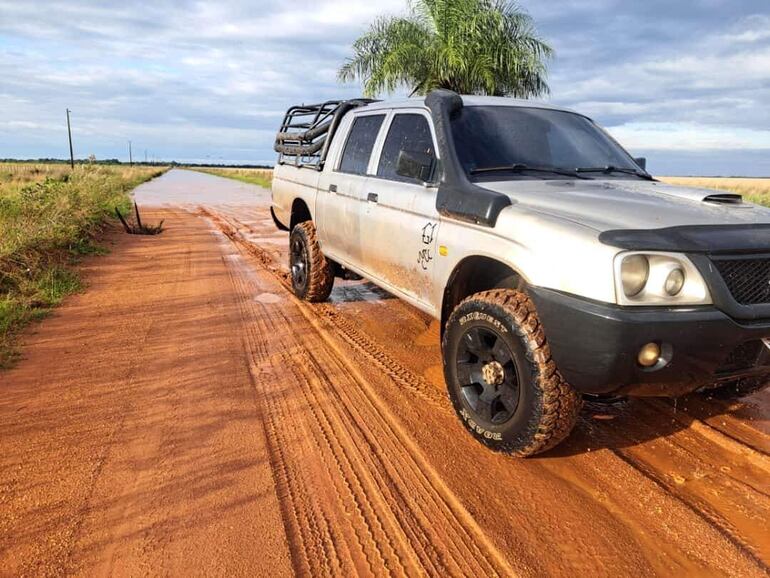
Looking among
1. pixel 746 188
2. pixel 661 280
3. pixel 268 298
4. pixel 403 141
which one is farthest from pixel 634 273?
pixel 746 188

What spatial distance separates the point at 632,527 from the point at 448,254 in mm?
1747

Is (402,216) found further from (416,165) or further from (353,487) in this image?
(353,487)

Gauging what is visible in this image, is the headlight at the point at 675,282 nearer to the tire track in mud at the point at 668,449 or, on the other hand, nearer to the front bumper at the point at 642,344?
the front bumper at the point at 642,344

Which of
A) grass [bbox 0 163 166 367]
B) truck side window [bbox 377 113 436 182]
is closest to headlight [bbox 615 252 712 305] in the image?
truck side window [bbox 377 113 436 182]

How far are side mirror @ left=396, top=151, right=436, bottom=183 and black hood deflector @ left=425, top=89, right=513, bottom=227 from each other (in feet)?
0.32

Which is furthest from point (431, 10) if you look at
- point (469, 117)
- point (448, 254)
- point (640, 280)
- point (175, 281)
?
point (640, 280)

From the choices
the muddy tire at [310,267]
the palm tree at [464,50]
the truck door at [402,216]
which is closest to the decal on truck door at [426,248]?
the truck door at [402,216]

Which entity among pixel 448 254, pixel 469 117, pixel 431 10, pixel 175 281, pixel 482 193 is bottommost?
pixel 175 281

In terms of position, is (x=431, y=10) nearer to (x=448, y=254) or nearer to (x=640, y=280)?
(x=448, y=254)

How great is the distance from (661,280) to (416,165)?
169 cm

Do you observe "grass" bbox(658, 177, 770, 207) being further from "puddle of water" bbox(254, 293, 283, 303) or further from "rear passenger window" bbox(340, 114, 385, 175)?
"puddle of water" bbox(254, 293, 283, 303)

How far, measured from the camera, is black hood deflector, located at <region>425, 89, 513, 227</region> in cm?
306

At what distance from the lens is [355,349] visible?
4.73m

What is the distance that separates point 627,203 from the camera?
2959 millimetres
